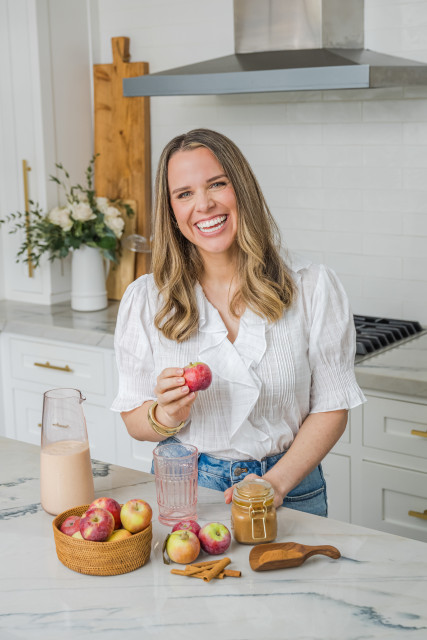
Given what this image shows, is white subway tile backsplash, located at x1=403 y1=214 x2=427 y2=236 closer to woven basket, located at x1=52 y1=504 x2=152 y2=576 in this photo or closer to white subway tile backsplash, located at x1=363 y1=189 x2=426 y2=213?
white subway tile backsplash, located at x1=363 y1=189 x2=426 y2=213

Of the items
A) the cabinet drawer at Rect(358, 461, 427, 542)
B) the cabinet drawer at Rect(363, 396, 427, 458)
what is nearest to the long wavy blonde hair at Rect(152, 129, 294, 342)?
the cabinet drawer at Rect(363, 396, 427, 458)

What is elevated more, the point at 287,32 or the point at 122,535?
the point at 287,32

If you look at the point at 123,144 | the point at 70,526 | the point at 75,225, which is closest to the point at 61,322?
the point at 75,225

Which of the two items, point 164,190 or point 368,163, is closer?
point 164,190

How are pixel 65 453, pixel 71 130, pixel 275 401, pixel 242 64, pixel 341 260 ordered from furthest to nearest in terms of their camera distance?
pixel 71 130 < pixel 341 260 < pixel 242 64 < pixel 275 401 < pixel 65 453

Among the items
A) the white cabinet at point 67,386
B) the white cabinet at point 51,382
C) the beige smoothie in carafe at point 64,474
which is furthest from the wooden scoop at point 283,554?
the white cabinet at point 51,382

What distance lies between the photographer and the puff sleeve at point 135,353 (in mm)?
1870

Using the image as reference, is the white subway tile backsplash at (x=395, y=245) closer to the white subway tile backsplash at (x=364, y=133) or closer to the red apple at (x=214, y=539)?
the white subway tile backsplash at (x=364, y=133)

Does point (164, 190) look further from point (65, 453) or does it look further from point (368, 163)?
point (368, 163)

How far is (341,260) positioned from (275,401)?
160 cm

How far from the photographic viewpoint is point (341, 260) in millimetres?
3316

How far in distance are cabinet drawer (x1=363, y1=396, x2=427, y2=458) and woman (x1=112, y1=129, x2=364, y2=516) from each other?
78 centimetres

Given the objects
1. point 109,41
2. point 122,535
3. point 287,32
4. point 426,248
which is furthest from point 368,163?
point 122,535

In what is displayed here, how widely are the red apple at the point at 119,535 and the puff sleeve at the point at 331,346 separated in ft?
1.92
